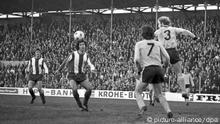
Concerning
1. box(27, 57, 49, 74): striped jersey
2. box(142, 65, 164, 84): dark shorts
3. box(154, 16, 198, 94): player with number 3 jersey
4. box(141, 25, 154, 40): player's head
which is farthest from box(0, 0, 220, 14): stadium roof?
box(142, 65, 164, 84): dark shorts

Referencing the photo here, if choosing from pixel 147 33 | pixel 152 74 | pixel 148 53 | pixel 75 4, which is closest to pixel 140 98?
pixel 152 74

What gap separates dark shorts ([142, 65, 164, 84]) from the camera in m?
10.6

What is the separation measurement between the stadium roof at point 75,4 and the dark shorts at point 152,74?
31263 mm

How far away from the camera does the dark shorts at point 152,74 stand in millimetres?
10629

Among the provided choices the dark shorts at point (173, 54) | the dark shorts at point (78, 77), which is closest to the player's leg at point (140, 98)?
the dark shorts at point (173, 54)

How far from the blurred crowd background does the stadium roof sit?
163cm

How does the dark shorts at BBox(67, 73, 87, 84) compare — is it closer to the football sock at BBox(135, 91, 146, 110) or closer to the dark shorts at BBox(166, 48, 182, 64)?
the dark shorts at BBox(166, 48, 182, 64)

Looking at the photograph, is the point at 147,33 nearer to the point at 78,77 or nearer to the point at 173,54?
the point at 173,54

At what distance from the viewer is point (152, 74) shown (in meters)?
10.6

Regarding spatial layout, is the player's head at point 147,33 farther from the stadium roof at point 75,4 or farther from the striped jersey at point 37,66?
the stadium roof at point 75,4

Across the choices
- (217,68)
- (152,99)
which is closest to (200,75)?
(217,68)

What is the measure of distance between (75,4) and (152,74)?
3565 cm

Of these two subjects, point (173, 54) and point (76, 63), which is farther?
point (76, 63)

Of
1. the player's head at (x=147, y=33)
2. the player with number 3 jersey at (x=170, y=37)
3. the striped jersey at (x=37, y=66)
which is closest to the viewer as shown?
the player's head at (x=147, y=33)
